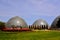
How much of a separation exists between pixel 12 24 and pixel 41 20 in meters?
21.6

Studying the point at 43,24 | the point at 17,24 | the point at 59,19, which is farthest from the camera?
the point at 43,24

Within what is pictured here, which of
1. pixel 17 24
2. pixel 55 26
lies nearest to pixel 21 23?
pixel 17 24

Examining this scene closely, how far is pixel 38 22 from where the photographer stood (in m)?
86.0

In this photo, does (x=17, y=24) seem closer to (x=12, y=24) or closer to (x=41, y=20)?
(x=12, y=24)

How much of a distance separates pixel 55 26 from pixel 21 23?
15.0m

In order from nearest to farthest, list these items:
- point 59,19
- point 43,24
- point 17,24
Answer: point 17,24, point 59,19, point 43,24

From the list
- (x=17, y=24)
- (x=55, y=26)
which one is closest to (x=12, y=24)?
(x=17, y=24)

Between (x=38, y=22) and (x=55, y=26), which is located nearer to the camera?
(x=55, y=26)

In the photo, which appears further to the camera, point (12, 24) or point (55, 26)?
point (55, 26)

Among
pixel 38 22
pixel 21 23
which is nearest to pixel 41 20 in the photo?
pixel 38 22

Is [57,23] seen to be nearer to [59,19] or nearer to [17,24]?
[59,19]

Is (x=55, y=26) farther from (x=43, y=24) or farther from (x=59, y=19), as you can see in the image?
(x=43, y=24)

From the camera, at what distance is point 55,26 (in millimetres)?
73875

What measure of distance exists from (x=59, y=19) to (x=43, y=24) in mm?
12379
